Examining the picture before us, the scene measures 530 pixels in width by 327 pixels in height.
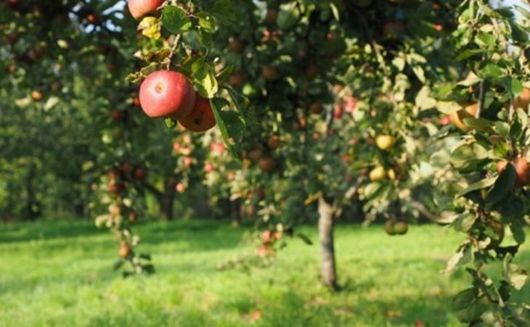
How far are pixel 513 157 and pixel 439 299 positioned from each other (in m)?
5.45

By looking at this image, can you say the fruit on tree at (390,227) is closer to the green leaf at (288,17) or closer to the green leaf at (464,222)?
Result: the green leaf at (288,17)

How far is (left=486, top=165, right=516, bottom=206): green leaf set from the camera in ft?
6.50

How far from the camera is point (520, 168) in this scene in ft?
6.57

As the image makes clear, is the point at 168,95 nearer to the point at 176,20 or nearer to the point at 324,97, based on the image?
the point at 176,20

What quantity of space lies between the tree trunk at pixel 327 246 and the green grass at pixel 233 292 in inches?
7.4

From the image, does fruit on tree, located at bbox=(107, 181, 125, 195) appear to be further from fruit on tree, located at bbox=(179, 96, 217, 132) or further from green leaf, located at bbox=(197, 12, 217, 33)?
green leaf, located at bbox=(197, 12, 217, 33)

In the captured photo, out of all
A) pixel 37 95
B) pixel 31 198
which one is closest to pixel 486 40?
pixel 37 95

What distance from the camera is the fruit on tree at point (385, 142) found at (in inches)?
136

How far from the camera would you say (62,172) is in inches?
1030

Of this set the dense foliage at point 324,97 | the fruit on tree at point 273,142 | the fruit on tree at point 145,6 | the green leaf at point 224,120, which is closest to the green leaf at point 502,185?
the dense foliage at point 324,97

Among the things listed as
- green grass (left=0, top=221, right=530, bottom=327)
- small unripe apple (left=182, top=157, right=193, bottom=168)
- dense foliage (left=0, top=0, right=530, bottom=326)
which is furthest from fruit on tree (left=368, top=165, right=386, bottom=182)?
small unripe apple (left=182, top=157, right=193, bottom=168)

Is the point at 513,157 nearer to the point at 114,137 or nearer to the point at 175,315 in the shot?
the point at 114,137

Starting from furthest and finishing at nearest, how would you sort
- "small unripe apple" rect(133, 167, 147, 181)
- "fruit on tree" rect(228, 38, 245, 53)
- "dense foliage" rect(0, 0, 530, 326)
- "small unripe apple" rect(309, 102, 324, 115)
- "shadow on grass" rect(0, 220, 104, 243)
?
"shadow on grass" rect(0, 220, 104, 243) → "small unripe apple" rect(133, 167, 147, 181) → "small unripe apple" rect(309, 102, 324, 115) → "fruit on tree" rect(228, 38, 245, 53) → "dense foliage" rect(0, 0, 530, 326)

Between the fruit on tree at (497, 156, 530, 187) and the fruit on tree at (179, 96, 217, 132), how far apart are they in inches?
36.7
